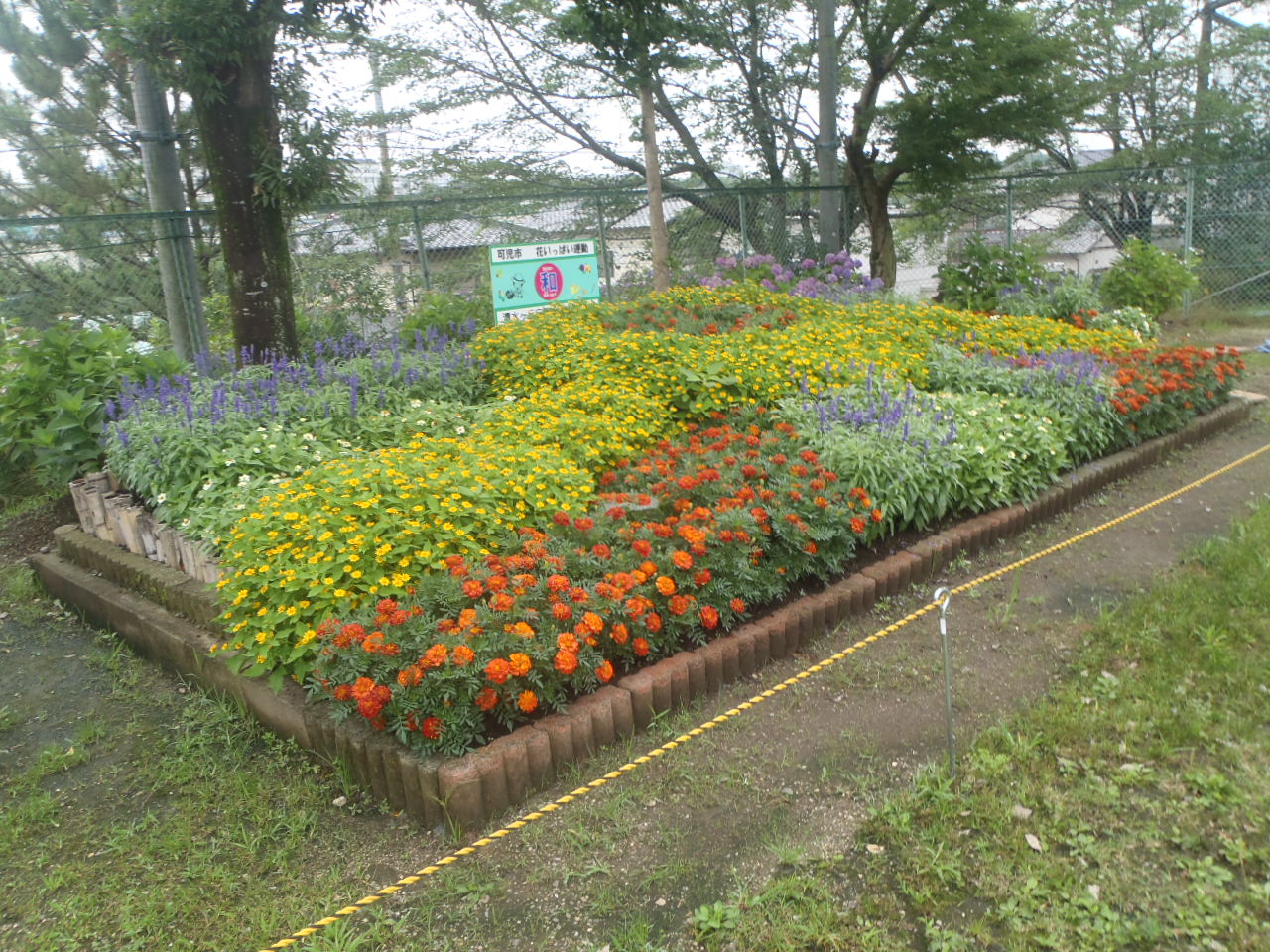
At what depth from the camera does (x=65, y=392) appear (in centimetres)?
527

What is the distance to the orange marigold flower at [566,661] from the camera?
9.34ft

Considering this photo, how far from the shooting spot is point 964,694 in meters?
3.30

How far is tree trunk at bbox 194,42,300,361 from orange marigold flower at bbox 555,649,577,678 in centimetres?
408

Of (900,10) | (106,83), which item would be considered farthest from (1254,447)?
(106,83)

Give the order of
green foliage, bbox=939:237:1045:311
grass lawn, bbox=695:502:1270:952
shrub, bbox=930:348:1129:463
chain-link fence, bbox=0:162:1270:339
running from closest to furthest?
1. grass lawn, bbox=695:502:1270:952
2. shrub, bbox=930:348:1129:463
3. chain-link fence, bbox=0:162:1270:339
4. green foliage, bbox=939:237:1045:311

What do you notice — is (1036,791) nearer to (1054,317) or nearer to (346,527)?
(346,527)

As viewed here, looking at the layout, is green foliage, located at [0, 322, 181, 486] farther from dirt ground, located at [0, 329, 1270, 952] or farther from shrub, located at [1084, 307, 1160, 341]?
shrub, located at [1084, 307, 1160, 341]

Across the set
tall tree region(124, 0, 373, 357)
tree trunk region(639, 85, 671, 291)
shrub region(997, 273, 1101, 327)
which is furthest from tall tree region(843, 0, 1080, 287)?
tall tree region(124, 0, 373, 357)

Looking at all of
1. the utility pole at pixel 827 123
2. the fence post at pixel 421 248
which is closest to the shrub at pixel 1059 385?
the fence post at pixel 421 248

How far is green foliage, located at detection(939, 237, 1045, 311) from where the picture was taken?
32.1 ft

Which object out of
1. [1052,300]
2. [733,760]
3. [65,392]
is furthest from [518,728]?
[1052,300]

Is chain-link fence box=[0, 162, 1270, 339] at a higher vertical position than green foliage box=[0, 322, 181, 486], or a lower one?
higher

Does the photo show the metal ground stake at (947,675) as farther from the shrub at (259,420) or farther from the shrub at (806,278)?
the shrub at (806,278)

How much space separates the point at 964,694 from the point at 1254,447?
424 cm
